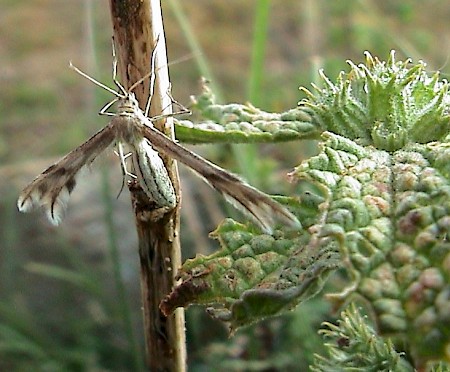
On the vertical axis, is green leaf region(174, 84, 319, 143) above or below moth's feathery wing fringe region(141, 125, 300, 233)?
above

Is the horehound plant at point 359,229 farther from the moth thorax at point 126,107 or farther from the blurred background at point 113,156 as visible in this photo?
the blurred background at point 113,156

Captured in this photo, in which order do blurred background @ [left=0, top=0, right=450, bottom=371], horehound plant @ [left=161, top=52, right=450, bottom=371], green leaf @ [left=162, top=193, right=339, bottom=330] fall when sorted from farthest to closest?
blurred background @ [left=0, top=0, right=450, bottom=371] → green leaf @ [left=162, top=193, right=339, bottom=330] → horehound plant @ [left=161, top=52, right=450, bottom=371]

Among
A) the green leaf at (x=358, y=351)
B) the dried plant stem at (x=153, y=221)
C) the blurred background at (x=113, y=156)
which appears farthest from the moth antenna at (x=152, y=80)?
the green leaf at (x=358, y=351)

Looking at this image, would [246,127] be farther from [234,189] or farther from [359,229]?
[359,229]

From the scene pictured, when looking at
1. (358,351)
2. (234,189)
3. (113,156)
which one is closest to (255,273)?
(234,189)

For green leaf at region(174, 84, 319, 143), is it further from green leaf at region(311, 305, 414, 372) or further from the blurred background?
green leaf at region(311, 305, 414, 372)

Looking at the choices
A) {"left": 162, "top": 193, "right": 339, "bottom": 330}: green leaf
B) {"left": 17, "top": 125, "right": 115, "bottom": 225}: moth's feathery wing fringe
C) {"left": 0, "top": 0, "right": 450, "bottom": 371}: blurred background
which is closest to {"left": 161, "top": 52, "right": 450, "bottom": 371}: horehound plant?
{"left": 162, "top": 193, "right": 339, "bottom": 330}: green leaf
